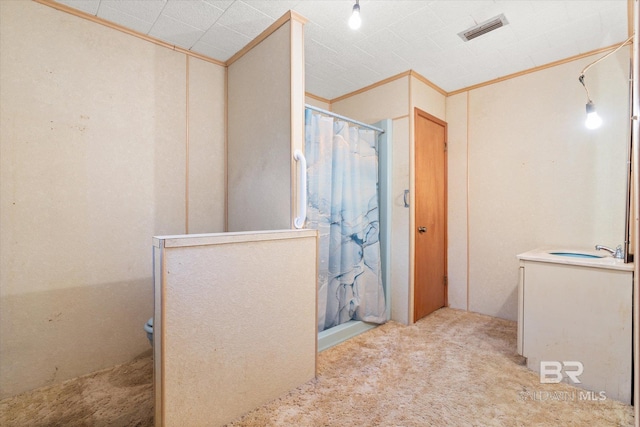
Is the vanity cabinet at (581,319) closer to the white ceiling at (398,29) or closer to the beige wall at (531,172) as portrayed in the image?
the beige wall at (531,172)

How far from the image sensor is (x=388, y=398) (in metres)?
1.63

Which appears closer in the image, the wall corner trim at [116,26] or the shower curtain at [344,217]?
the wall corner trim at [116,26]

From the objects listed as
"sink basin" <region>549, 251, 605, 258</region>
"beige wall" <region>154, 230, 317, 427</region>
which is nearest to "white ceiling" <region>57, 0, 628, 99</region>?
"beige wall" <region>154, 230, 317, 427</region>

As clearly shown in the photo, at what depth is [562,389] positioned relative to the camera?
1717 mm

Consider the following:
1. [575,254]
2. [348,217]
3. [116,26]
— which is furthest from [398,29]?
[575,254]

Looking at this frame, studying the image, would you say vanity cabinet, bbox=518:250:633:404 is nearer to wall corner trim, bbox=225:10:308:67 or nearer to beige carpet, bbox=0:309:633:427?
beige carpet, bbox=0:309:633:427

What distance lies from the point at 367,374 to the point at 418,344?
65 cm

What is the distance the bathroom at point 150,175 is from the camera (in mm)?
1729

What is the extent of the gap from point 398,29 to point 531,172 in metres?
1.81

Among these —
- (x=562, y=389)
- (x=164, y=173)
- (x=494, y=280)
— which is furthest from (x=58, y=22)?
(x=494, y=280)

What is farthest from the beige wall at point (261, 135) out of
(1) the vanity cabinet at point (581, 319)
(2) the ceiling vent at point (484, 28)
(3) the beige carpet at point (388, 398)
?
(1) the vanity cabinet at point (581, 319)

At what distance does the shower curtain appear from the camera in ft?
7.77

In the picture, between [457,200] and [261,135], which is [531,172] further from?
[261,135]

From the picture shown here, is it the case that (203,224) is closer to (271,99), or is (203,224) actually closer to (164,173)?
(164,173)
